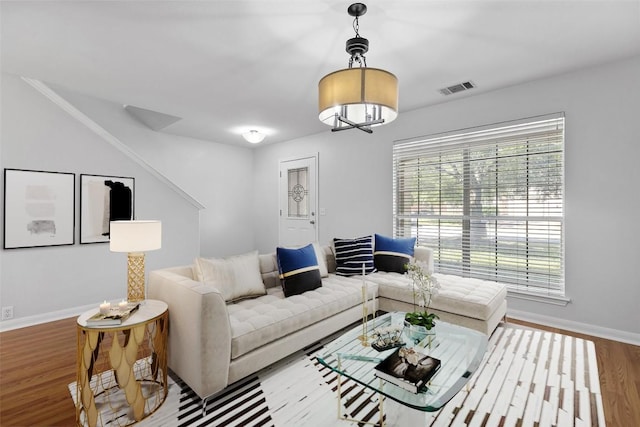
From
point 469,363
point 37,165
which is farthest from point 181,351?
point 37,165

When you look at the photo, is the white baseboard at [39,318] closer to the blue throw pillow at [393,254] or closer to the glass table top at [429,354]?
the glass table top at [429,354]

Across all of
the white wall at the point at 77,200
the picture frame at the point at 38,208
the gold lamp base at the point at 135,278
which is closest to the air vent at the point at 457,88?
the gold lamp base at the point at 135,278

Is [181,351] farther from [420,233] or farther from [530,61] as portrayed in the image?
[530,61]

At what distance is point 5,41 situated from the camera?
94.5 inches

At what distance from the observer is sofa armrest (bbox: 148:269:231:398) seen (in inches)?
68.9

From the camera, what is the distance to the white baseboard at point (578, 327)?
8.89 feet

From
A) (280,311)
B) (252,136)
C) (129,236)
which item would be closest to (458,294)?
(280,311)

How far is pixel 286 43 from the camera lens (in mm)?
2441

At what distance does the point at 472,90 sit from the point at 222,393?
376cm

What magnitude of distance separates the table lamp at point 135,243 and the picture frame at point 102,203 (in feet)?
6.05

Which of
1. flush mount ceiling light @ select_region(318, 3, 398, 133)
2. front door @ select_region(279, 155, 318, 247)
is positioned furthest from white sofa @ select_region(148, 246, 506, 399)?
front door @ select_region(279, 155, 318, 247)

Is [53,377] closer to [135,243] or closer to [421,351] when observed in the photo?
[135,243]

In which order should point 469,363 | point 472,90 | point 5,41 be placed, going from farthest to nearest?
point 472,90 → point 5,41 → point 469,363

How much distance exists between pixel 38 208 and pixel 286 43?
10.0 ft
